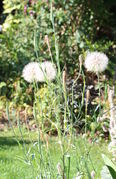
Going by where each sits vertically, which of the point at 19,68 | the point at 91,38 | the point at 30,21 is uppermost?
the point at 30,21

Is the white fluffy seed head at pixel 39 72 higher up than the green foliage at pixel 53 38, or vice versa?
the green foliage at pixel 53 38

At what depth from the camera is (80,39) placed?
21.6ft

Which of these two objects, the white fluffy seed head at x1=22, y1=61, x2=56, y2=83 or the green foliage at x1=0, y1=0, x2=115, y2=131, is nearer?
the white fluffy seed head at x1=22, y1=61, x2=56, y2=83

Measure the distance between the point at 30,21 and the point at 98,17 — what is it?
1.30 m

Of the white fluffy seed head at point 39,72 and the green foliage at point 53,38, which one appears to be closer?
the white fluffy seed head at point 39,72

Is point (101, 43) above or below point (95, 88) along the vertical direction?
above

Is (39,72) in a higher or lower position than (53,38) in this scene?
lower

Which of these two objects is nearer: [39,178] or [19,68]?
[39,178]

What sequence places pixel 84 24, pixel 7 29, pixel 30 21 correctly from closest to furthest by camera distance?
pixel 84 24, pixel 30 21, pixel 7 29

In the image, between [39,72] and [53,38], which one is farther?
[53,38]

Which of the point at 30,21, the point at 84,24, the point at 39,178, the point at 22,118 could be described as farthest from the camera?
the point at 30,21

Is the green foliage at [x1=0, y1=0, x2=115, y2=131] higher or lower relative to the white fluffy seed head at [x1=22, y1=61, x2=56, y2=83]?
higher

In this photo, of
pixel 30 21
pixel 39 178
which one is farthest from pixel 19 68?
pixel 39 178

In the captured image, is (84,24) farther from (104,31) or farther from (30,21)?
(30,21)
